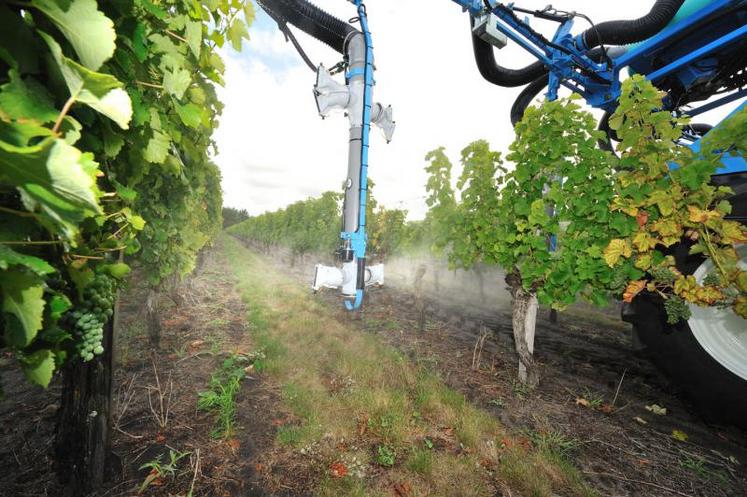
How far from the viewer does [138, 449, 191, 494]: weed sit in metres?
2.25

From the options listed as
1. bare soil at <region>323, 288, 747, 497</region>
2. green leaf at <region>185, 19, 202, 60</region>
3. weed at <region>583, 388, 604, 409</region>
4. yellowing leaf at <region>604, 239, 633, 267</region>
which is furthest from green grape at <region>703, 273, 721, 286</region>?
green leaf at <region>185, 19, 202, 60</region>

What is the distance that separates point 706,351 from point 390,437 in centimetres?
356

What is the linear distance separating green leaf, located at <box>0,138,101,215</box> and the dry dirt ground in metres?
2.75

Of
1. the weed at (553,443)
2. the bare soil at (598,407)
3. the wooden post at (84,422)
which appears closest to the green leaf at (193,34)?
the wooden post at (84,422)

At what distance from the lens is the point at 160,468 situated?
7.73ft

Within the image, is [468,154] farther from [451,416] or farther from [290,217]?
[290,217]

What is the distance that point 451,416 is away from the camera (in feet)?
10.7

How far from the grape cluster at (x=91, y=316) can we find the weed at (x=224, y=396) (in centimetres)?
205

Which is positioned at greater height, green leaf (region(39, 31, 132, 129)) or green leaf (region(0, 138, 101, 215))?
green leaf (region(39, 31, 132, 129))

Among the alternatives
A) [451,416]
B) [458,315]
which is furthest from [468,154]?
[458,315]

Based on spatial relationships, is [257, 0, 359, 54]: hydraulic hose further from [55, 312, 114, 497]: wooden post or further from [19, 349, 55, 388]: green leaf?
[19, 349, 55, 388]: green leaf

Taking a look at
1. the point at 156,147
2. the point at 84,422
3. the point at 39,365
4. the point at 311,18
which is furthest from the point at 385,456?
the point at 311,18

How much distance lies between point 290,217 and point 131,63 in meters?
24.1

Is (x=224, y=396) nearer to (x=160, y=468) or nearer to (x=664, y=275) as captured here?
(x=160, y=468)
